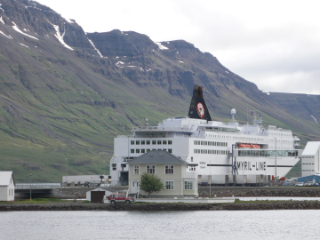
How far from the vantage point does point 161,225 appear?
6153cm

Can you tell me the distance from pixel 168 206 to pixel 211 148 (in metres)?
50.4

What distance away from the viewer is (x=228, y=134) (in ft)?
420

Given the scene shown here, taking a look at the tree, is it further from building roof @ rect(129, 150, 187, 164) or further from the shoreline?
the shoreline

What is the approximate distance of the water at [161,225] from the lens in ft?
183

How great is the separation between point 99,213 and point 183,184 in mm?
11483

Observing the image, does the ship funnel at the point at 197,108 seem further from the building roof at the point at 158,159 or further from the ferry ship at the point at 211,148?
the building roof at the point at 158,159

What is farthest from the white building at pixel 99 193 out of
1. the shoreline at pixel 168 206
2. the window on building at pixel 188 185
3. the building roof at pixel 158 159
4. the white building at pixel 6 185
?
the white building at pixel 6 185

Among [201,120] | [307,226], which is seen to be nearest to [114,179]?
[201,120]

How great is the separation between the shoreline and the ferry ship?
32048mm

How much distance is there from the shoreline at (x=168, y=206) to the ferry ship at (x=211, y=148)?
32048 millimetres

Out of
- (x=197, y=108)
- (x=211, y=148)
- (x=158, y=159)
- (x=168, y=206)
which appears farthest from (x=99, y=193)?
(x=197, y=108)

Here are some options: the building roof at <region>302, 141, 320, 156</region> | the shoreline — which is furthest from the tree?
the building roof at <region>302, 141, 320, 156</region>

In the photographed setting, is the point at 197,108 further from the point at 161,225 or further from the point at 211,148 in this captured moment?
the point at 161,225

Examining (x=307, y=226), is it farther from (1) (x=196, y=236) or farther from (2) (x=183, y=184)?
(2) (x=183, y=184)
